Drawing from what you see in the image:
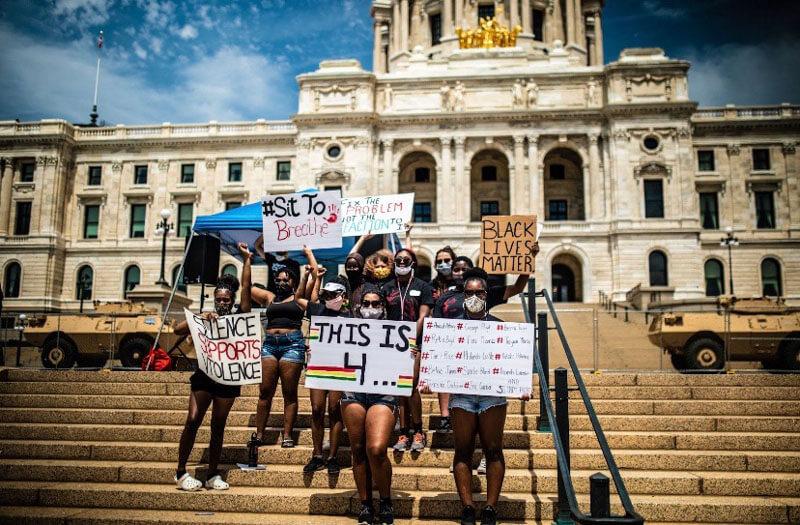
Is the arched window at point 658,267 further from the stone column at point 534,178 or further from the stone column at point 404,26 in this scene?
the stone column at point 404,26

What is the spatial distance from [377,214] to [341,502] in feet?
20.6

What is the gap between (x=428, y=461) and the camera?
23.6 feet

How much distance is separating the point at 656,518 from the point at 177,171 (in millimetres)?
45401

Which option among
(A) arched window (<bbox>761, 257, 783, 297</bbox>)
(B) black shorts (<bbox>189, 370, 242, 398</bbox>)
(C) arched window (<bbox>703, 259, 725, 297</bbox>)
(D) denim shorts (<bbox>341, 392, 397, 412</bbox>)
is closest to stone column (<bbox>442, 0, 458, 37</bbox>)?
(C) arched window (<bbox>703, 259, 725, 297</bbox>)

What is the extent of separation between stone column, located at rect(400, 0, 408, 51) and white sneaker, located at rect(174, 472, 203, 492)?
57016 mm

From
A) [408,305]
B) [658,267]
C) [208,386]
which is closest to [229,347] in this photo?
[208,386]

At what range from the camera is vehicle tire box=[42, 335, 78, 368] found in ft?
55.4

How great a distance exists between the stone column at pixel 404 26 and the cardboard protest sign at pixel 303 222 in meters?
53.6

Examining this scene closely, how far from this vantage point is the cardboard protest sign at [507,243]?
7.95 metres

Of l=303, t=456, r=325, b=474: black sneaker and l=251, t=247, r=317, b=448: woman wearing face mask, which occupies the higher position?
l=251, t=247, r=317, b=448: woman wearing face mask

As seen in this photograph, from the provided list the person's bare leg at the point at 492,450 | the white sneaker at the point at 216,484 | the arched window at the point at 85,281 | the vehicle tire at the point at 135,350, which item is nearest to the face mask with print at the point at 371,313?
the person's bare leg at the point at 492,450

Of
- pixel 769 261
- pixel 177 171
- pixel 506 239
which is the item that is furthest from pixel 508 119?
pixel 506 239

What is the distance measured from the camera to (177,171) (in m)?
45.9

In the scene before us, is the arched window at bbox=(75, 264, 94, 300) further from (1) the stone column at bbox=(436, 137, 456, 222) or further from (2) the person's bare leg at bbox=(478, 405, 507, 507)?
(2) the person's bare leg at bbox=(478, 405, 507, 507)
